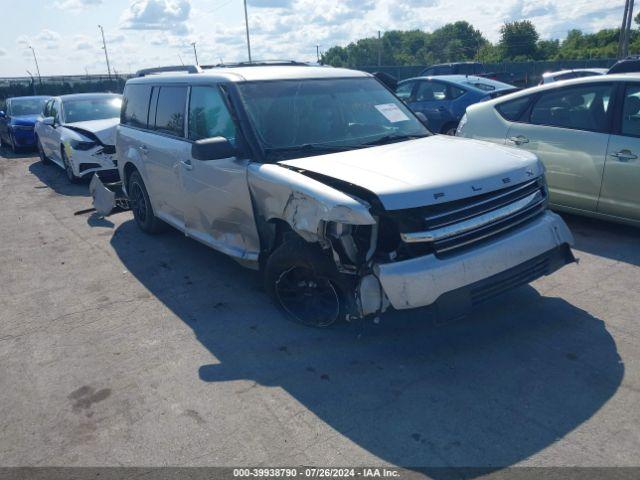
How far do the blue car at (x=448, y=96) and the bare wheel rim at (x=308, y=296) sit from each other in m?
7.26

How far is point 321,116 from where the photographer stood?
4.64 metres

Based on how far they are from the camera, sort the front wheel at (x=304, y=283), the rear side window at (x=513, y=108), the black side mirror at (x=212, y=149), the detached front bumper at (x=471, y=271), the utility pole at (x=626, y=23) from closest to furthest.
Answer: the detached front bumper at (x=471, y=271) < the front wheel at (x=304, y=283) < the black side mirror at (x=212, y=149) < the rear side window at (x=513, y=108) < the utility pole at (x=626, y=23)

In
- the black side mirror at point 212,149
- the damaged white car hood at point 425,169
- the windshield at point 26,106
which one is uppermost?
the black side mirror at point 212,149

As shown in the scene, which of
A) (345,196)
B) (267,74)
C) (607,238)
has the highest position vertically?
(267,74)

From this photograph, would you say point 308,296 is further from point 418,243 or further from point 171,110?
point 171,110

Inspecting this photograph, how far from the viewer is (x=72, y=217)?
803cm

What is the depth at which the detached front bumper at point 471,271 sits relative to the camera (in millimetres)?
3328

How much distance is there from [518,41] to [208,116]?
73.1 m

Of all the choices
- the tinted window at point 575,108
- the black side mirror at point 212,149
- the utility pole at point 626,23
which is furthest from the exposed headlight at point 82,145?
the utility pole at point 626,23

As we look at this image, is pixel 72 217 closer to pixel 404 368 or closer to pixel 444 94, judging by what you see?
pixel 404 368

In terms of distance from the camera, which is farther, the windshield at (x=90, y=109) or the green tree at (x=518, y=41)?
the green tree at (x=518, y=41)

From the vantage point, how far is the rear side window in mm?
6285

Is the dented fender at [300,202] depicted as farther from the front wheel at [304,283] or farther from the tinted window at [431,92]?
the tinted window at [431,92]

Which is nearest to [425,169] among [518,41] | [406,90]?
[406,90]
